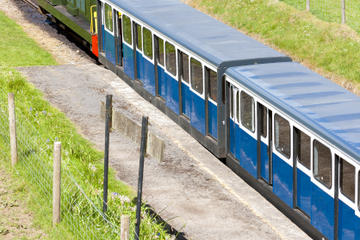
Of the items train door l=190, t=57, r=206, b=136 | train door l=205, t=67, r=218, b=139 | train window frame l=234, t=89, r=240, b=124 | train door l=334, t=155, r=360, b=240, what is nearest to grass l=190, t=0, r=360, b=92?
train door l=190, t=57, r=206, b=136

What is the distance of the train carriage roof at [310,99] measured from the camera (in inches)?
413

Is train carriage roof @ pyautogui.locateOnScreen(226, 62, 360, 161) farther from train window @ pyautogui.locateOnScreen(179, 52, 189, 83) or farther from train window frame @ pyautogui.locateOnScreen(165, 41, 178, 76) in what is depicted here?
train window frame @ pyautogui.locateOnScreen(165, 41, 178, 76)

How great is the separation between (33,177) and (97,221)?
6.22 ft

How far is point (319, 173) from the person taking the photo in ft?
35.6

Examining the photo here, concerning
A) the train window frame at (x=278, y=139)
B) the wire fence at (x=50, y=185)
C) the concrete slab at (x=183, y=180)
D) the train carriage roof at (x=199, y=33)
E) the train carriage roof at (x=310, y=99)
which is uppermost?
the train carriage roof at (x=199, y=33)

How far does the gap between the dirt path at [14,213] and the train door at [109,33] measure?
25.0ft

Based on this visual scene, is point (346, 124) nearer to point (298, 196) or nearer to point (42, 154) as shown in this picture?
point (298, 196)

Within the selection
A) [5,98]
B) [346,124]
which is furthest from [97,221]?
[5,98]

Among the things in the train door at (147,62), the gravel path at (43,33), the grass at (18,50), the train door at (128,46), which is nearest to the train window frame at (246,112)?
the train door at (147,62)

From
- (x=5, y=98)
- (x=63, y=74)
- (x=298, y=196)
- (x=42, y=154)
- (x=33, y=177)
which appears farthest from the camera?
(x=63, y=74)

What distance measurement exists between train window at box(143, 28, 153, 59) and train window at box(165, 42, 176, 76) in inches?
38.3

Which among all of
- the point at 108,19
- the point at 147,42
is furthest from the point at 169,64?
the point at 108,19

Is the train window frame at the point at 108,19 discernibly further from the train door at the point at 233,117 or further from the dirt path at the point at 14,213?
the dirt path at the point at 14,213

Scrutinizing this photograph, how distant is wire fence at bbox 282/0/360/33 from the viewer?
2233cm
